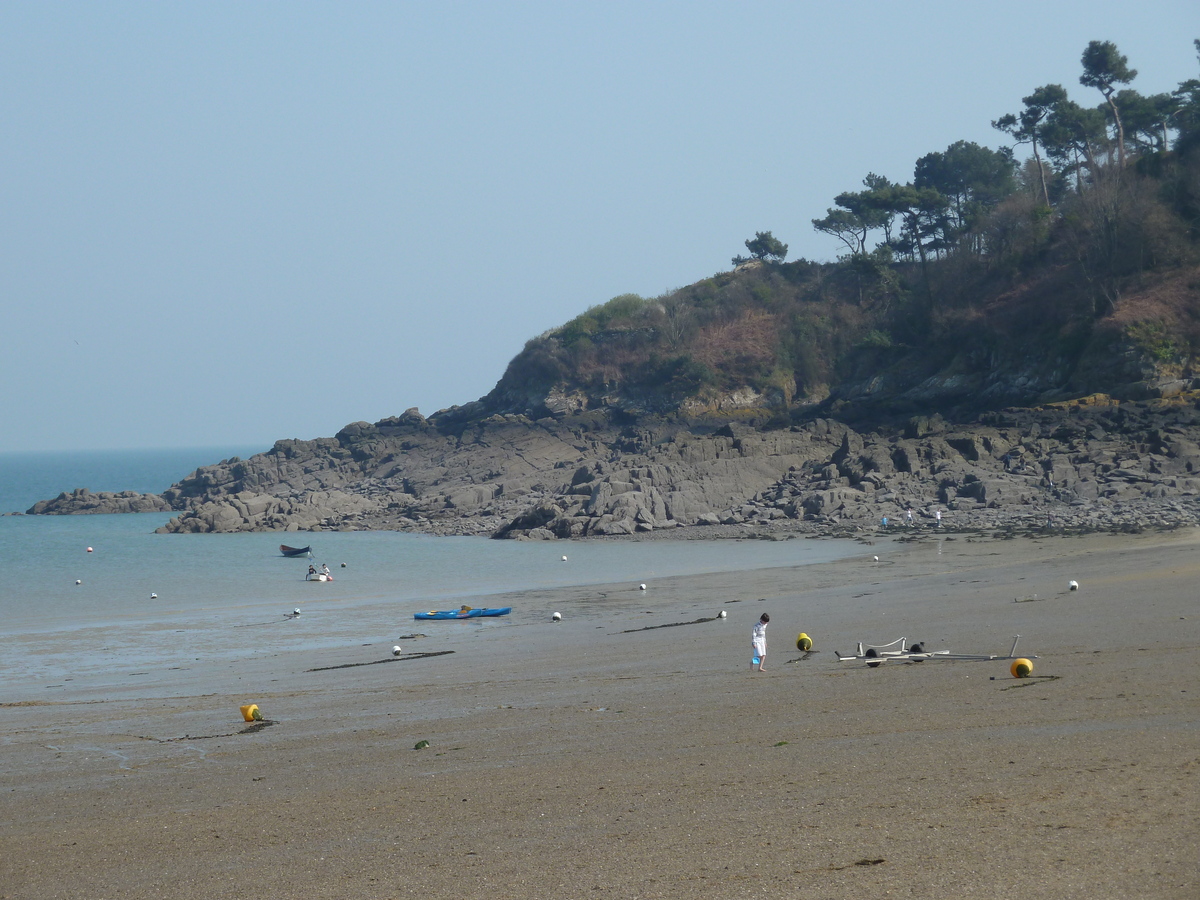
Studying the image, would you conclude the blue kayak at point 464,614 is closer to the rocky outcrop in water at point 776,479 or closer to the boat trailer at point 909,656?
the boat trailer at point 909,656

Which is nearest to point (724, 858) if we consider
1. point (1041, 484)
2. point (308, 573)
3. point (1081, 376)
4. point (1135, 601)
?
point (1135, 601)

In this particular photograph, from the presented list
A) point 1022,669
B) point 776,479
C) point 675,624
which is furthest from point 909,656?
point 776,479

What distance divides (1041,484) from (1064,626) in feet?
88.9

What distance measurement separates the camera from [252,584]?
35.9 meters

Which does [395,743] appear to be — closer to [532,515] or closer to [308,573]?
[308,573]

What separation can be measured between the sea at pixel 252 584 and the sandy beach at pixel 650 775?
5408 millimetres

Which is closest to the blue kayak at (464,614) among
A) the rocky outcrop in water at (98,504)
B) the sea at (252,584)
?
the sea at (252,584)

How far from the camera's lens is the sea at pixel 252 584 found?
21.7 m

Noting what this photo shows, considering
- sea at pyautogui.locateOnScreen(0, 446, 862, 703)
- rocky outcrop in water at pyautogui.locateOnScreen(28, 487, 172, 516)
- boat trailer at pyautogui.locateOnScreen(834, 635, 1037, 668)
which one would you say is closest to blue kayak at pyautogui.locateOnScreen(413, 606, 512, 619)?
sea at pyautogui.locateOnScreen(0, 446, 862, 703)

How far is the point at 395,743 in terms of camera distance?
1073 cm

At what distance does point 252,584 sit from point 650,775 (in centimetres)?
2999

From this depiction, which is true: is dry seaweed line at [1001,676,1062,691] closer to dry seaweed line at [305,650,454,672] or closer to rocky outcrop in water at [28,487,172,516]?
dry seaweed line at [305,650,454,672]

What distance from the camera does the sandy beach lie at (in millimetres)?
6426

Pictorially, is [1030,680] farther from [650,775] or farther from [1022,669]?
[650,775]
